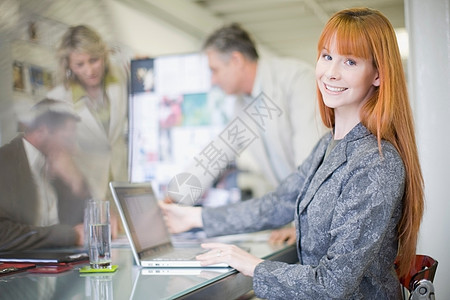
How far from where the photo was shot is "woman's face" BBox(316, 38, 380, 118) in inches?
65.1

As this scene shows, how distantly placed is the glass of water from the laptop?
0.06 meters

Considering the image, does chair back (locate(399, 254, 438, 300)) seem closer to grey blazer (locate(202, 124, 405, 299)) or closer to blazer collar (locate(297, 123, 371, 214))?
grey blazer (locate(202, 124, 405, 299))

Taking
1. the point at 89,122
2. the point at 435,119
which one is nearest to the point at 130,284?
the point at 89,122

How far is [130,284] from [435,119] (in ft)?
5.40

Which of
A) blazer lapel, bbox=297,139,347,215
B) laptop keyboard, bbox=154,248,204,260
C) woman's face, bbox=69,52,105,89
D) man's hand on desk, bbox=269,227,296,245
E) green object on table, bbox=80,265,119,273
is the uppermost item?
woman's face, bbox=69,52,105,89

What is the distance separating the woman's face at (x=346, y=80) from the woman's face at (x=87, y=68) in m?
1.03

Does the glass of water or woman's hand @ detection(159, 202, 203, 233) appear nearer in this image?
the glass of water

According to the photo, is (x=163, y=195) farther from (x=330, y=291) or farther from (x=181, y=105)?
(x=330, y=291)

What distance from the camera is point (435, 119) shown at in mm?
2576

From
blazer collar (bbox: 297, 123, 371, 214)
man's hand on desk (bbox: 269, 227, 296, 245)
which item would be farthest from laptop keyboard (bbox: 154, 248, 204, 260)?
man's hand on desk (bbox: 269, 227, 296, 245)

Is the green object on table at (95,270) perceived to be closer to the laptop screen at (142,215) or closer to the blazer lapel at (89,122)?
the laptop screen at (142,215)

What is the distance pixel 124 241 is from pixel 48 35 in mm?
907

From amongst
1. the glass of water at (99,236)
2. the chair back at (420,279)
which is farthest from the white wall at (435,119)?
the glass of water at (99,236)

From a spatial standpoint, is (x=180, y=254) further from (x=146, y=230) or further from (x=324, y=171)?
(x=324, y=171)
